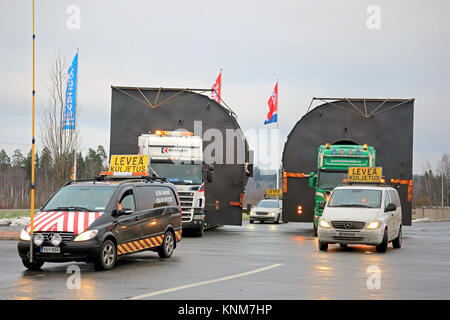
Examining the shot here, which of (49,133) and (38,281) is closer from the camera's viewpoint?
(38,281)

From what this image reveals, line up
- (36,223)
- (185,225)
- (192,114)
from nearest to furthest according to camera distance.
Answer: (36,223)
(185,225)
(192,114)

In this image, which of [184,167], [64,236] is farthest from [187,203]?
[64,236]

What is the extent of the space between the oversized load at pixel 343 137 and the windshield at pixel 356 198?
746 cm

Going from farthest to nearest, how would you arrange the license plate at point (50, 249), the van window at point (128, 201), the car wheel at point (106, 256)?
the van window at point (128, 201) → the car wheel at point (106, 256) → the license plate at point (50, 249)

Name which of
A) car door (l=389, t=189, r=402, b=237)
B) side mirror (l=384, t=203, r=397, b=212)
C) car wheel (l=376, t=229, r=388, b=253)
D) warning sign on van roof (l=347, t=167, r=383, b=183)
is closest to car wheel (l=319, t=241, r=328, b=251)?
car wheel (l=376, t=229, r=388, b=253)

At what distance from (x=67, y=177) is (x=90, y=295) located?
18584mm

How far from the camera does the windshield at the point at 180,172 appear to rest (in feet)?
84.1

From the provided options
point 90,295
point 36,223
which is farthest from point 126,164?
point 90,295

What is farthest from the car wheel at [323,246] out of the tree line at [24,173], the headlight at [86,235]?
the tree line at [24,173]

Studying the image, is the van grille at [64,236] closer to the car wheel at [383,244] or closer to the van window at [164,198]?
the van window at [164,198]

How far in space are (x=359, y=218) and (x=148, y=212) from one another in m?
6.34

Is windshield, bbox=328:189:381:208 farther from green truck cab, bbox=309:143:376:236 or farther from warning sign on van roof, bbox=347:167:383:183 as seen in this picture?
green truck cab, bbox=309:143:376:236
